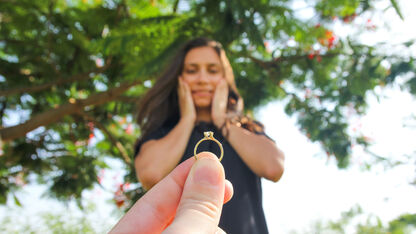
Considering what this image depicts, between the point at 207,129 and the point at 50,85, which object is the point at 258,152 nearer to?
the point at 207,129

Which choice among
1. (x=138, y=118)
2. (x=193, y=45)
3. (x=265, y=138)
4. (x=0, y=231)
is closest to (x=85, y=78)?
(x=138, y=118)

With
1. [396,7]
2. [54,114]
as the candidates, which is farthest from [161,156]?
[54,114]

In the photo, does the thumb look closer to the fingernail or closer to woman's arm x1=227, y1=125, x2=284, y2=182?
the fingernail

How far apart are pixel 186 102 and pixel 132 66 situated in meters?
1.49

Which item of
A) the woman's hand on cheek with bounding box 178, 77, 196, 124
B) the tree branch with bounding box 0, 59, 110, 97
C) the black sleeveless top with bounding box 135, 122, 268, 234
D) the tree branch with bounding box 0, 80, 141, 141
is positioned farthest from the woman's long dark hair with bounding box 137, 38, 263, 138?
the tree branch with bounding box 0, 59, 110, 97

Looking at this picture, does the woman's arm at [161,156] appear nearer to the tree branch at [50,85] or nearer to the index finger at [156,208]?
the index finger at [156,208]

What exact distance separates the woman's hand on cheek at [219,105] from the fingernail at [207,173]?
1295mm

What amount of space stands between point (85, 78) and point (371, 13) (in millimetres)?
3826

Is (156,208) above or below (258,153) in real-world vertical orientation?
above

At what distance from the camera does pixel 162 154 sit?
71.1 inches

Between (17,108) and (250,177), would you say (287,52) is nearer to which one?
(250,177)

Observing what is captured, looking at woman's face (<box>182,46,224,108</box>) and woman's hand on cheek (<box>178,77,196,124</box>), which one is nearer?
woman's hand on cheek (<box>178,77,196,124</box>)

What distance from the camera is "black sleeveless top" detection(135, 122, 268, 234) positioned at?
1.55 metres

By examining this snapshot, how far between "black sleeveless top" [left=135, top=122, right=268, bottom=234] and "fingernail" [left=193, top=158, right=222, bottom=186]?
0.60 metres
